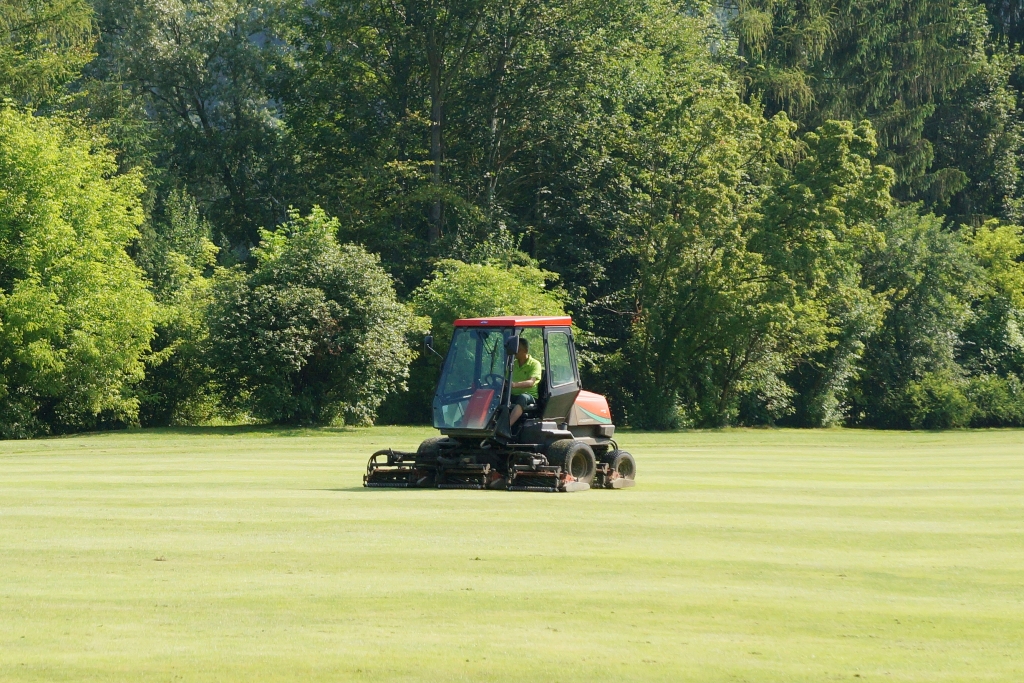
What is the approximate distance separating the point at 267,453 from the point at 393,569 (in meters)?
16.6

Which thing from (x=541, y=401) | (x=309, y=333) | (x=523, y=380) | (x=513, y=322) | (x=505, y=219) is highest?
(x=505, y=219)

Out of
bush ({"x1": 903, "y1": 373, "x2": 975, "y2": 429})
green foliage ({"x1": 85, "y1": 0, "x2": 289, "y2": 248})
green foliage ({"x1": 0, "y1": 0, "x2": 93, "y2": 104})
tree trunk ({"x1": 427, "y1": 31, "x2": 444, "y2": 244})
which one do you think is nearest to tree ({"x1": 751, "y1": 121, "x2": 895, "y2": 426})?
bush ({"x1": 903, "y1": 373, "x2": 975, "y2": 429})

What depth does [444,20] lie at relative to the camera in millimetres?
47188

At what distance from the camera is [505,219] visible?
46.9 m

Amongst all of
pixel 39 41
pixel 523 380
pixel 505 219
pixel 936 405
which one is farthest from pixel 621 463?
pixel 39 41

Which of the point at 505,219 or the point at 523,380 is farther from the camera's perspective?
the point at 505,219

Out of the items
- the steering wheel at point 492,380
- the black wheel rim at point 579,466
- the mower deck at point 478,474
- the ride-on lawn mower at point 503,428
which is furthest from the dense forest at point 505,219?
the black wheel rim at point 579,466

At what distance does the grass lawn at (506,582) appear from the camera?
27.3 ft

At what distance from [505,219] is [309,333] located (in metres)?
12.0

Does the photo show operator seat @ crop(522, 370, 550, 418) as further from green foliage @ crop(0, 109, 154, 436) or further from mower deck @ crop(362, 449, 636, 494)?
green foliage @ crop(0, 109, 154, 436)

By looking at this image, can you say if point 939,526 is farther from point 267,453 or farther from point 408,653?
point 267,453

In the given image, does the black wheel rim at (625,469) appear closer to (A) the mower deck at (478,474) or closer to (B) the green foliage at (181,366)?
(A) the mower deck at (478,474)

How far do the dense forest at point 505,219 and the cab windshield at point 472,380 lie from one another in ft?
57.1

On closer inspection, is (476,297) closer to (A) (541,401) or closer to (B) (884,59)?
(A) (541,401)
